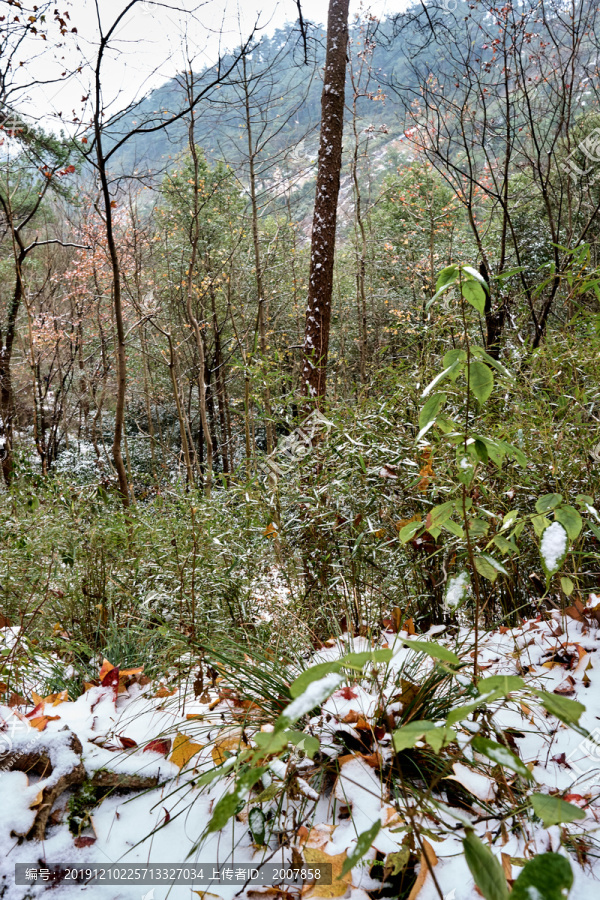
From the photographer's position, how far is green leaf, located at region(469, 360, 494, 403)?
98 cm

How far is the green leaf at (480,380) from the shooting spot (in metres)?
0.98

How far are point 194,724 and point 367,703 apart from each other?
48cm

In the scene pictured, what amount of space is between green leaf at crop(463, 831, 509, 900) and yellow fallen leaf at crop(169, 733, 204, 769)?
870mm

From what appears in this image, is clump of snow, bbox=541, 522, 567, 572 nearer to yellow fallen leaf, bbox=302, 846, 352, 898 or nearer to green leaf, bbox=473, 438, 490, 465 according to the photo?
green leaf, bbox=473, 438, 490, 465

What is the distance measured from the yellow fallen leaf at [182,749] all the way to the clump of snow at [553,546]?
3.14ft

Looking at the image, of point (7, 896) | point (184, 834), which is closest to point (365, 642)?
point (184, 834)

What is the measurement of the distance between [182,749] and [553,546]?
1.03m

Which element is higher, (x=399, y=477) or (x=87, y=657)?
(x=399, y=477)

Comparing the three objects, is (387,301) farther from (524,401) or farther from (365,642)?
(365,642)

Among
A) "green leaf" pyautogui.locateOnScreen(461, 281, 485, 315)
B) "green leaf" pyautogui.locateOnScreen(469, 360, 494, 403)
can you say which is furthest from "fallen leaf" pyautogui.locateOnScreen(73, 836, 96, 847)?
"green leaf" pyautogui.locateOnScreen(461, 281, 485, 315)

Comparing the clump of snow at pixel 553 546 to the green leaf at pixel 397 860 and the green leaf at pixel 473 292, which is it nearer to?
the green leaf at pixel 473 292

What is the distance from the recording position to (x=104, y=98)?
4.22m

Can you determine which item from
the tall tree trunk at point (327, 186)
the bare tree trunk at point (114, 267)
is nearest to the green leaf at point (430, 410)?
the tall tree trunk at point (327, 186)

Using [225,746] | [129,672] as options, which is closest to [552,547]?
[225,746]
